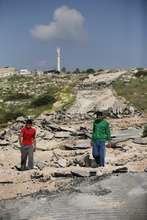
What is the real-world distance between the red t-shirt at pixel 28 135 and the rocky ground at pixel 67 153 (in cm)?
68

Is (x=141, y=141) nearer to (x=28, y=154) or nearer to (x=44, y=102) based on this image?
(x=28, y=154)

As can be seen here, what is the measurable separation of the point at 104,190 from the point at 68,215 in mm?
1235

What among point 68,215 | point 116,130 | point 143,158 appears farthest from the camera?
point 116,130

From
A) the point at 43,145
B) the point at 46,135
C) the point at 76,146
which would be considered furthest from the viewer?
the point at 46,135

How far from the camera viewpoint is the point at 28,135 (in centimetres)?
1248

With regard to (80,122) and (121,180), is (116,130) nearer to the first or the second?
(80,122)

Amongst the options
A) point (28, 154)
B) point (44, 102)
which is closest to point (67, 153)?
point (28, 154)

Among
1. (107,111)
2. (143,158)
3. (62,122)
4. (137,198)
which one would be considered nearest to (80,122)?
(62,122)

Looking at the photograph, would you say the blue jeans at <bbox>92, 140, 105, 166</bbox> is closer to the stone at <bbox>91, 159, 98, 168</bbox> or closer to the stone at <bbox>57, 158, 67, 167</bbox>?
the stone at <bbox>91, 159, 98, 168</bbox>

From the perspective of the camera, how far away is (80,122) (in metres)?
24.6

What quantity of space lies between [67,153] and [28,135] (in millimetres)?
3326

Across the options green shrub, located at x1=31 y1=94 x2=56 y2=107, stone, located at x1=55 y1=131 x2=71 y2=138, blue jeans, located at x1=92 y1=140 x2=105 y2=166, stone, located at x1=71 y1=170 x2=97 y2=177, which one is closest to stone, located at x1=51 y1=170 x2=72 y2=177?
stone, located at x1=71 y1=170 x2=97 y2=177

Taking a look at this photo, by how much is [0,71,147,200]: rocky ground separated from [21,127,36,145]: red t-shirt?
2.23 ft

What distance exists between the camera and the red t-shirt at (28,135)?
491 inches
